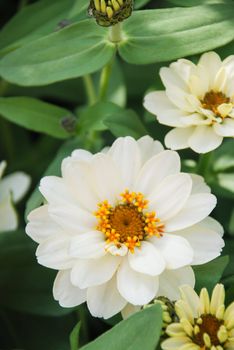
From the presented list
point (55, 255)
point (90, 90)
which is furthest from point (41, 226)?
point (90, 90)

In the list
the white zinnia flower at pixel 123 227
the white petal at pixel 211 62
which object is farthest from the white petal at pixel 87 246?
the white petal at pixel 211 62

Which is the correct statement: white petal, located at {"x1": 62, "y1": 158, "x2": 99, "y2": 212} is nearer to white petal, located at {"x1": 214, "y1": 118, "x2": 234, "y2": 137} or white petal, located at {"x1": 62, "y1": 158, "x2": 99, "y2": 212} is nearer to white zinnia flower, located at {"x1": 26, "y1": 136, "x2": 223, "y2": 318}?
white zinnia flower, located at {"x1": 26, "y1": 136, "x2": 223, "y2": 318}

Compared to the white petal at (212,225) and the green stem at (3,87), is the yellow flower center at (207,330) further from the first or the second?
the green stem at (3,87)

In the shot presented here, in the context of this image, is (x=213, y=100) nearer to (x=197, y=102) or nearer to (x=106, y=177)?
(x=197, y=102)

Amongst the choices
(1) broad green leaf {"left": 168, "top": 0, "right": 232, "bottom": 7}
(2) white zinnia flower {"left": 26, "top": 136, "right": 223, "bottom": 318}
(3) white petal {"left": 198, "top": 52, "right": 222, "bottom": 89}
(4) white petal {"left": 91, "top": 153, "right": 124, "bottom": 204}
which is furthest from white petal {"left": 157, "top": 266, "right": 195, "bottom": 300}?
(1) broad green leaf {"left": 168, "top": 0, "right": 232, "bottom": 7}

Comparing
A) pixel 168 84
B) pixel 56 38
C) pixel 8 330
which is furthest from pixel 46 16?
pixel 8 330

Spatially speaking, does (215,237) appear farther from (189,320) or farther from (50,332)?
(50,332)
